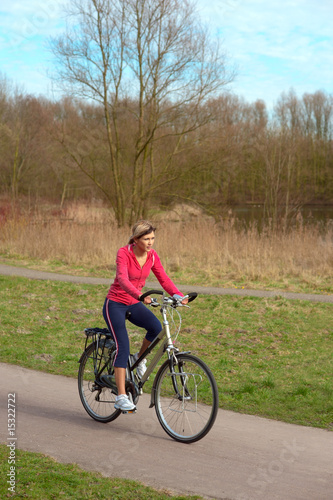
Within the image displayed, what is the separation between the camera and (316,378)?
6043 mm

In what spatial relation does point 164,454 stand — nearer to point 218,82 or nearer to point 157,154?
point 218,82

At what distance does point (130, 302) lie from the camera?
4.45m

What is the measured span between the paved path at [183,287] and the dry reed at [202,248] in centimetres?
101

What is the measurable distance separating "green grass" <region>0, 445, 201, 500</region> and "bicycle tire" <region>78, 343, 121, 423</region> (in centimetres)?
99

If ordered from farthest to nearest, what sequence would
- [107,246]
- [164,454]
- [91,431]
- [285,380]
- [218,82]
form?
[218,82] → [107,246] → [285,380] → [91,431] → [164,454]

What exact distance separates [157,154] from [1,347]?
53.2ft

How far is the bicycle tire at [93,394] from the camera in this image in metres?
4.70

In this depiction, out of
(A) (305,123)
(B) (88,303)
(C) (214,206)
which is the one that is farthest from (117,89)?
(A) (305,123)

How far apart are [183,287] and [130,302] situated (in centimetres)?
751

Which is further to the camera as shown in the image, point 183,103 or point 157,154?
point 157,154

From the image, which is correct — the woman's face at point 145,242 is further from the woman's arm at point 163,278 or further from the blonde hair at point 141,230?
the woman's arm at point 163,278

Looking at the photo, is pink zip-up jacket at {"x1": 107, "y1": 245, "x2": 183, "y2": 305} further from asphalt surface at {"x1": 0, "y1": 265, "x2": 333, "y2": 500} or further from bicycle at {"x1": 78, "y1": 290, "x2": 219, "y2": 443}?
asphalt surface at {"x1": 0, "y1": 265, "x2": 333, "y2": 500}

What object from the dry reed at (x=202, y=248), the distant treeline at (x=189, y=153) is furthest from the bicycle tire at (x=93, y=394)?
the distant treeline at (x=189, y=153)

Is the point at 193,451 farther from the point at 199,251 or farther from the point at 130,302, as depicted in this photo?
the point at 199,251
